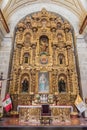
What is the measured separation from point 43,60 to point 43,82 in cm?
149

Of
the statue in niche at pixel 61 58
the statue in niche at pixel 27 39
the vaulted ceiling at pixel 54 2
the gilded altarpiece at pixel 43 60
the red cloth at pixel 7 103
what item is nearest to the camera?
the red cloth at pixel 7 103

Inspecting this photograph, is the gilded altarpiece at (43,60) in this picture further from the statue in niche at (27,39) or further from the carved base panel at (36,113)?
the carved base panel at (36,113)

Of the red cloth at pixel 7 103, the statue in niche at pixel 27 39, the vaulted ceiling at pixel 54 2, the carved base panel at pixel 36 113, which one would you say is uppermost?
the vaulted ceiling at pixel 54 2

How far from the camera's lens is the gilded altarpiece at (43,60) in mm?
9898

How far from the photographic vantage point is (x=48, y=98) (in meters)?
9.21

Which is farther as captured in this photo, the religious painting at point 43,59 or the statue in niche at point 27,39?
the statue in niche at point 27,39

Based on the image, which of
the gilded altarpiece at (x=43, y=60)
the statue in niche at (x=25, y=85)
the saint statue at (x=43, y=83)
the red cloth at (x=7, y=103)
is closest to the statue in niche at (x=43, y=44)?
the gilded altarpiece at (x=43, y=60)

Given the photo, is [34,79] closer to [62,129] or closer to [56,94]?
[56,94]

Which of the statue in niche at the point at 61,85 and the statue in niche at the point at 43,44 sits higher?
the statue in niche at the point at 43,44

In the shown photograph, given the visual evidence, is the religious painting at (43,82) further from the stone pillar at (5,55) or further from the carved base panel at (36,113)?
the stone pillar at (5,55)

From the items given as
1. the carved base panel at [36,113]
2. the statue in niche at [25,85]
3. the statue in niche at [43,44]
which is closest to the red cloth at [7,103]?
the statue in niche at [25,85]

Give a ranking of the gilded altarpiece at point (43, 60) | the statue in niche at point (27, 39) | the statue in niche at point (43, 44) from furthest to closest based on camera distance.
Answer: the statue in niche at point (27, 39) → the statue in niche at point (43, 44) → the gilded altarpiece at point (43, 60)

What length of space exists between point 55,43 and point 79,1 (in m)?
3.47

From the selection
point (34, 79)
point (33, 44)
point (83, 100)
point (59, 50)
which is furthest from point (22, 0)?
point (83, 100)
